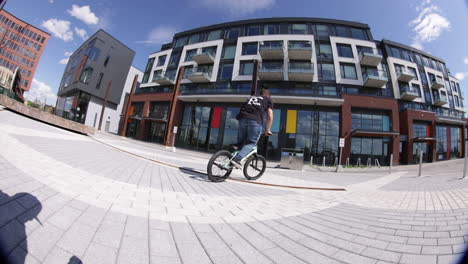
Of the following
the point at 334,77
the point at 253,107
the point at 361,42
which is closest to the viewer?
the point at 253,107

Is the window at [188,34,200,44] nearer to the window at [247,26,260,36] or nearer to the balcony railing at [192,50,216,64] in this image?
the balcony railing at [192,50,216,64]

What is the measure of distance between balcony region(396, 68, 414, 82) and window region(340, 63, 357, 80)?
7.48 metres

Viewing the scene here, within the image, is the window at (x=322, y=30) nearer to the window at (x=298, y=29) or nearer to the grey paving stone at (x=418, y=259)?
the window at (x=298, y=29)

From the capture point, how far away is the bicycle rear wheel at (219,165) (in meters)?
3.55

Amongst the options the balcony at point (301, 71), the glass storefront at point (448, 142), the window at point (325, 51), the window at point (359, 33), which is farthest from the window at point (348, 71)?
the glass storefront at point (448, 142)

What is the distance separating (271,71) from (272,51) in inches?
122

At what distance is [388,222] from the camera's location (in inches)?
78.3

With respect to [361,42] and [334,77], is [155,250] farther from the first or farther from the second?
[361,42]

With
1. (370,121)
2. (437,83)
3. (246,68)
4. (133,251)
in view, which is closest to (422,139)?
(370,121)

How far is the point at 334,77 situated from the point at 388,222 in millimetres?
22222

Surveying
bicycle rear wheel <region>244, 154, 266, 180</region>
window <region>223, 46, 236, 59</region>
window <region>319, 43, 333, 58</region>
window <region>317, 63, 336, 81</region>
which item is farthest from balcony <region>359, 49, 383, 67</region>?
bicycle rear wheel <region>244, 154, 266, 180</region>

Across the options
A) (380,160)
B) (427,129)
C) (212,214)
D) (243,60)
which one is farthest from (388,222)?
(427,129)

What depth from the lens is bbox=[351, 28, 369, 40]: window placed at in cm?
2270

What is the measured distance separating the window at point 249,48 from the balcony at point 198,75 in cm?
603
